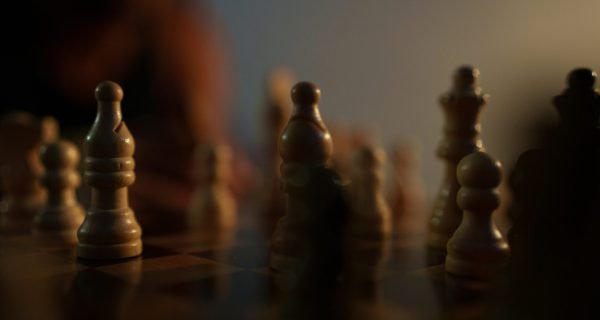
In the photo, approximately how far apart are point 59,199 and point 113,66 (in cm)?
153

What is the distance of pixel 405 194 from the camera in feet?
5.70

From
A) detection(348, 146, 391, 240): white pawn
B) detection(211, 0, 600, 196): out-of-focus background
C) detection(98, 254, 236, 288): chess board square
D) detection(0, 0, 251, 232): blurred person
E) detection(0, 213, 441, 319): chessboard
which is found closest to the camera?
detection(0, 213, 441, 319): chessboard

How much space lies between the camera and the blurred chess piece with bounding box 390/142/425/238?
1537 millimetres

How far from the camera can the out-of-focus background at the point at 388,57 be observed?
9.94ft

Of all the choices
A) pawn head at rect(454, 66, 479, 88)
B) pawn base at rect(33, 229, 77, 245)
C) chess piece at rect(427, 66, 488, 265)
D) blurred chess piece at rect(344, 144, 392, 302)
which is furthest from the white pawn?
pawn base at rect(33, 229, 77, 245)

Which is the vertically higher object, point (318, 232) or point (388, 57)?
point (388, 57)

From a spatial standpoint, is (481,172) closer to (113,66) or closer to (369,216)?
(369,216)

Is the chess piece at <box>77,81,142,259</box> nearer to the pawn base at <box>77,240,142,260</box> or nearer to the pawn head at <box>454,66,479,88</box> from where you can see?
the pawn base at <box>77,240,142,260</box>

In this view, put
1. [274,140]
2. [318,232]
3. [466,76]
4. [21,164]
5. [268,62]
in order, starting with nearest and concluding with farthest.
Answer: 1. [318,232]
2. [466,76]
3. [21,164]
4. [274,140]
5. [268,62]

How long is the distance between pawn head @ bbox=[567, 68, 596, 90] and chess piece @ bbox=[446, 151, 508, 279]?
6.2 inches

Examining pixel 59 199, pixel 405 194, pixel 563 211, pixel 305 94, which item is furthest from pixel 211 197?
pixel 563 211

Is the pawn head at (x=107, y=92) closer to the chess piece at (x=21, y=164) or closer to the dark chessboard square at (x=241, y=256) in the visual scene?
the dark chessboard square at (x=241, y=256)

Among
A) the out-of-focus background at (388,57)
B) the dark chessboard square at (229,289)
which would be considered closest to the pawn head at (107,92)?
the dark chessboard square at (229,289)

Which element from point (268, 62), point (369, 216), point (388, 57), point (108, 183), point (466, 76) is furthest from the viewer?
point (268, 62)
